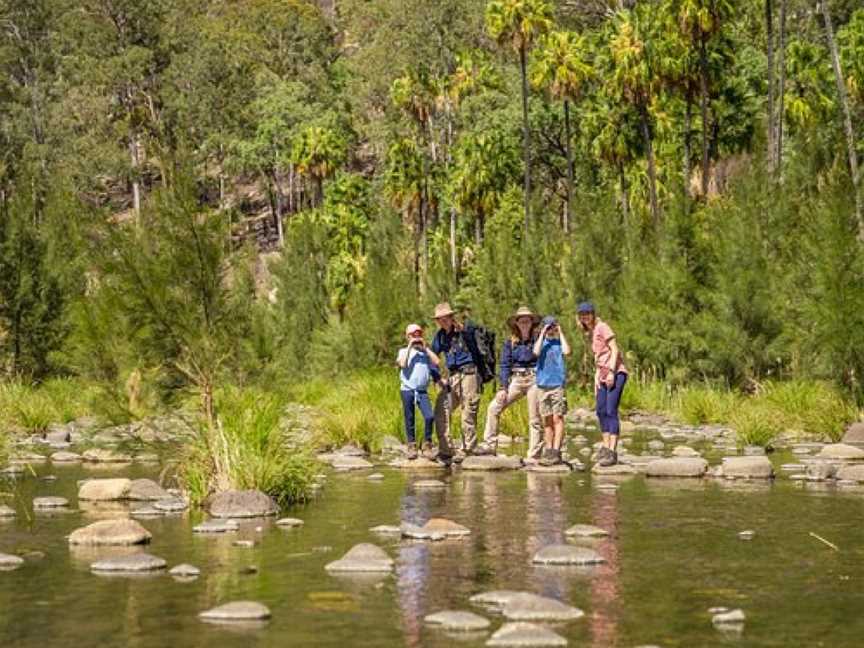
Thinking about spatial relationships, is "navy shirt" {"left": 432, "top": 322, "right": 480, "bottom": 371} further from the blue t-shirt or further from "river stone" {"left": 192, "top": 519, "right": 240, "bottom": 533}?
"river stone" {"left": 192, "top": 519, "right": 240, "bottom": 533}

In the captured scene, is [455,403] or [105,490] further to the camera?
[455,403]

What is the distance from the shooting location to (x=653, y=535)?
15.6 m

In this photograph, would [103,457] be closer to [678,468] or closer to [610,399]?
[610,399]

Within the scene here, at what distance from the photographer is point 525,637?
10.3 m

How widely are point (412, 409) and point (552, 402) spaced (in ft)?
6.64

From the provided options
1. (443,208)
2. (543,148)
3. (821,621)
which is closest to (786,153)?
(543,148)

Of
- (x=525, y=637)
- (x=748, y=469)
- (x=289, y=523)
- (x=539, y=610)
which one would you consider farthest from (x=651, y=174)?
(x=525, y=637)

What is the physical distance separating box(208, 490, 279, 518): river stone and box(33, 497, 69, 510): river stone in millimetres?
1832

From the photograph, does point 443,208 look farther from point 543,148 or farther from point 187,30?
point 187,30

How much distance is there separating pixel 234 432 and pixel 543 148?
194ft

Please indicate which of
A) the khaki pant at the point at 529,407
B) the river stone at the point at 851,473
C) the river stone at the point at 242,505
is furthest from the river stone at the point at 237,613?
the khaki pant at the point at 529,407

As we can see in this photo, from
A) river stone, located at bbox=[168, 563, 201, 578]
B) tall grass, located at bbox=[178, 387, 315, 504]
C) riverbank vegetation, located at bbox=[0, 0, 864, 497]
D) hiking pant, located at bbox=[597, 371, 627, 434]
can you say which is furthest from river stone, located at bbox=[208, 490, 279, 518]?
hiking pant, located at bbox=[597, 371, 627, 434]

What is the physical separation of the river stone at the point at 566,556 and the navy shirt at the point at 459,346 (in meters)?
9.52

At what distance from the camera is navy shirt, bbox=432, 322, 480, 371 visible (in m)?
23.4
